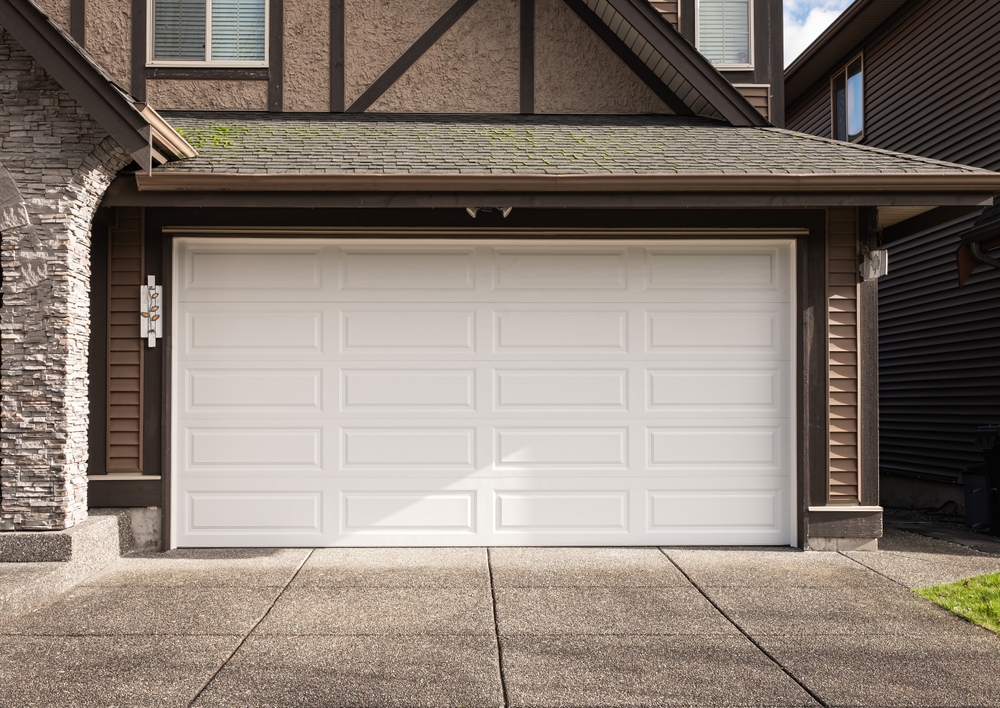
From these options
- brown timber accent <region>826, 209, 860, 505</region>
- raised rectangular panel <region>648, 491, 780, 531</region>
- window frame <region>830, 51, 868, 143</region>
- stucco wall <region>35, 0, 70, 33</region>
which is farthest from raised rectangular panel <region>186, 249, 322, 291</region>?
window frame <region>830, 51, 868, 143</region>

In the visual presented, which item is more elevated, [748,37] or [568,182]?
[748,37]

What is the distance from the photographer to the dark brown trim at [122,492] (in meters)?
6.62

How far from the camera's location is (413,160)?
6.54 meters

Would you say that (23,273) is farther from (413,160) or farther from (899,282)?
(899,282)

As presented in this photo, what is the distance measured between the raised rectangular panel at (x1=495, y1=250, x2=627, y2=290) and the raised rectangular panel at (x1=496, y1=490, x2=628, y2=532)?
67.1 inches

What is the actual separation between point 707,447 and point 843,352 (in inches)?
53.1

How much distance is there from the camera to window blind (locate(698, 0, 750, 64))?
→ 8.53m

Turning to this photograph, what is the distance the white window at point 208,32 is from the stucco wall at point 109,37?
225 millimetres

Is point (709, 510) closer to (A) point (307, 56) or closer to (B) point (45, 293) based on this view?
(B) point (45, 293)

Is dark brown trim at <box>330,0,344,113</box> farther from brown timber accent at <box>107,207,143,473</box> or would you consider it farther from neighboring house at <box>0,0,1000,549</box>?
brown timber accent at <box>107,207,143,473</box>

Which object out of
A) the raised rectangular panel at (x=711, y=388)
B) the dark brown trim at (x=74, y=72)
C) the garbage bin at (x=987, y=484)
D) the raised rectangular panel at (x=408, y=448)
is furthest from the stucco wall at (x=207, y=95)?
the garbage bin at (x=987, y=484)

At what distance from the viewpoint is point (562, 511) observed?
6.99 meters

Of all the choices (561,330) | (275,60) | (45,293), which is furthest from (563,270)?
(45,293)

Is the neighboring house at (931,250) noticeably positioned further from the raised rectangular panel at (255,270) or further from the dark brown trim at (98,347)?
the dark brown trim at (98,347)
